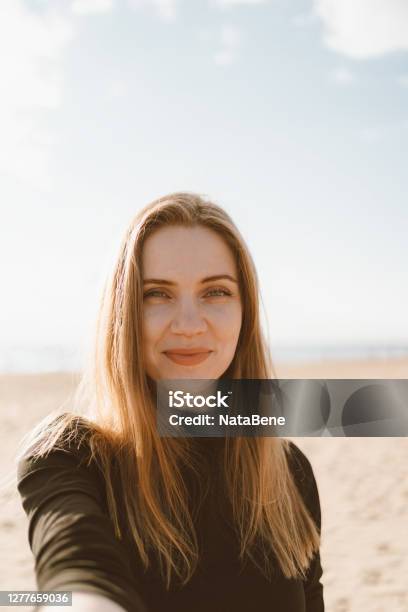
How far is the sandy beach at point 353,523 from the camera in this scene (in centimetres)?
357

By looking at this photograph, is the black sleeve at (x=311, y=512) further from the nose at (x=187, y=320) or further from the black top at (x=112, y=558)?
the nose at (x=187, y=320)

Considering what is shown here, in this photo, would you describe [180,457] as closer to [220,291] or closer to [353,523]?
[220,291]

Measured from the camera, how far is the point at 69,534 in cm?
102

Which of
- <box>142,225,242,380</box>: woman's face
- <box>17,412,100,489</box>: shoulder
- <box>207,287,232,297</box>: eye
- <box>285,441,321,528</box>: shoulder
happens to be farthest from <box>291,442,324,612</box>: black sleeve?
<box>17,412,100,489</box>: shoulder

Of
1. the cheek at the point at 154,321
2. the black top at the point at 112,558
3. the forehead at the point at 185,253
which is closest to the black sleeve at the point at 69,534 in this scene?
the black top at the point at 112,558

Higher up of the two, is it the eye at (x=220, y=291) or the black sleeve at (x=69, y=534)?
the eye at (x=220, y=291)

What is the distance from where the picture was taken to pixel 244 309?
171 cm

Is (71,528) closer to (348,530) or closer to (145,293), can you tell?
(145,293)

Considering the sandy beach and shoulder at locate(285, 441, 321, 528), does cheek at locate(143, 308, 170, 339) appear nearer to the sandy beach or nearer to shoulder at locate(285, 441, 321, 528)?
the sandy beach

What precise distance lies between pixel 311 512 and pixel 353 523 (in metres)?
3.40

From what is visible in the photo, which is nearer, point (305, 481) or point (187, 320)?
point (187, 320)

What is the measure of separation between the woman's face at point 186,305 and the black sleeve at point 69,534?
0.38m

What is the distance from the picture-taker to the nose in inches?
58.6

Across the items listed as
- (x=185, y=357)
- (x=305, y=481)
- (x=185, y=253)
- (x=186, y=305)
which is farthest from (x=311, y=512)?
(x=185, y=253)
